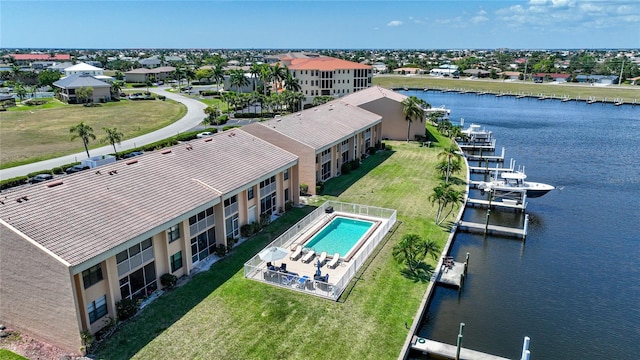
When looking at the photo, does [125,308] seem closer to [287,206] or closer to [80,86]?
[287,206]

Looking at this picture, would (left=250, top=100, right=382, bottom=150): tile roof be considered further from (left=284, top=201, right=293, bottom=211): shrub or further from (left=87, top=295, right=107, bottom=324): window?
(left=87, top=295, right=107, bottom=324): window

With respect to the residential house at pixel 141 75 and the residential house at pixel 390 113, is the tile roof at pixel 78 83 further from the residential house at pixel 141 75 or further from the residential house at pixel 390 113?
the residential house at pixel 390 113

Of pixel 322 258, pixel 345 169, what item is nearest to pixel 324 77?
pixel 345 169

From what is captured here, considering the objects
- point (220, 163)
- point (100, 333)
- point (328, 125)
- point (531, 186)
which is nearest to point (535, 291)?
point (531, 186)

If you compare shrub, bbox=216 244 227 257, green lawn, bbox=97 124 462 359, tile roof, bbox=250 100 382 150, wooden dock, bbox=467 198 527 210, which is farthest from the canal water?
tile roof, bbox=250 100 382 150

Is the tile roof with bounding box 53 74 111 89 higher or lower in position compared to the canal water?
higher
